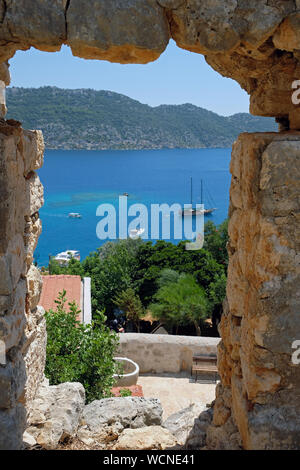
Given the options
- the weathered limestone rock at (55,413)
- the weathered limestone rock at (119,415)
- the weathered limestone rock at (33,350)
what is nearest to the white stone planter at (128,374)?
the weathered limestone rock at (119,415)

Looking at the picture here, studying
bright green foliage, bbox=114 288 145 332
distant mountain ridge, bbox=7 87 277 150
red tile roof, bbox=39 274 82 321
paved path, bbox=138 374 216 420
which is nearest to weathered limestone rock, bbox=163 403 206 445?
paved path, bbox=138 374 216 420

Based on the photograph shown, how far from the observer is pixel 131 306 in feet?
61.3

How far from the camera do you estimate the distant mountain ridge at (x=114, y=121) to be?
120 m

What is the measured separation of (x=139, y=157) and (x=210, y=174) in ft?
138

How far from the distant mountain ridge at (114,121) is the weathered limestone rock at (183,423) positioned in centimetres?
10833

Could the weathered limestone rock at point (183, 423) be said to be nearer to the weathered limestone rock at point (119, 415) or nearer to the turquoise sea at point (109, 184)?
the weathered limestone rock at point (119, 415)

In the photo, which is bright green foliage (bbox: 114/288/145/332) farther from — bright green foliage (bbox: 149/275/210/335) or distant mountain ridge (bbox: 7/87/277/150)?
distant mountain ridge (bbox: 7/87/277/150)

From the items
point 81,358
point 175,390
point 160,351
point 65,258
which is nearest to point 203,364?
point 175,390

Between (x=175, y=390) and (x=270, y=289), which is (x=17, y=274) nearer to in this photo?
(x=270, y=289)

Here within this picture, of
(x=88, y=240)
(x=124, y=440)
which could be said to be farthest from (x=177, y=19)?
(x=88, y=240)

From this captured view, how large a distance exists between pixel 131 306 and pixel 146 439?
14.8 m

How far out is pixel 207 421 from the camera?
4.26 meters

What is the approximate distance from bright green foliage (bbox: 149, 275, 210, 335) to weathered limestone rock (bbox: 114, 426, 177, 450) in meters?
12.3

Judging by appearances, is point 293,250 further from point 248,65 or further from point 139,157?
point 139,157
